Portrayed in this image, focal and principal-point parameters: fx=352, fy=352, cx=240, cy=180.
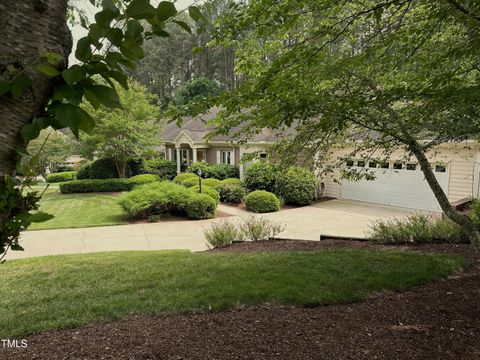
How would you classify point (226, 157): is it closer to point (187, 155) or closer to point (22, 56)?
point (187, 155)

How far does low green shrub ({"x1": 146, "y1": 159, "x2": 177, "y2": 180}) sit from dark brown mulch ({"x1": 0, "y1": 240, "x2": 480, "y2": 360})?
67.1 ft

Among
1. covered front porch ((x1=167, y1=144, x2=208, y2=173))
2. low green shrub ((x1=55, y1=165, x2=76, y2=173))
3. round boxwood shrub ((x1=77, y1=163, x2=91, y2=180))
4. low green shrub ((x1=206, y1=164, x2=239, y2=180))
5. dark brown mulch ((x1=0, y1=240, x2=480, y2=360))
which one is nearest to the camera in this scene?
dark brown mulch ((x1=0, y1=240, x2=480, y2=360))

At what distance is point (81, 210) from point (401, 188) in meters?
13.3

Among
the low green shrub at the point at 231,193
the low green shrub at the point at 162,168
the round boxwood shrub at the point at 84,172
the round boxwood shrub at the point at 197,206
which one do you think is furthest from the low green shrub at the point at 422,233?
the round boxwood shrub at the point at 84,172

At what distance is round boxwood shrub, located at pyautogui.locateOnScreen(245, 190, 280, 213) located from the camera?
14758 millimetres

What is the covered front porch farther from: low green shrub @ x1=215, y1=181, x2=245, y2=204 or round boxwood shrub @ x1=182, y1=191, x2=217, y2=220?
round boxwood shrub @ x1=182, y1=191, x2=217, y2=220

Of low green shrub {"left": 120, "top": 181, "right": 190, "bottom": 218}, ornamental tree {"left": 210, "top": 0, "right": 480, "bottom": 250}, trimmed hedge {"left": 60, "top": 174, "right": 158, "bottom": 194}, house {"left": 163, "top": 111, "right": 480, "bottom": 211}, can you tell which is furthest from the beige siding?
trimmed hedge {"left": 60, "top": 174, "right": 158, "bottom": 194}

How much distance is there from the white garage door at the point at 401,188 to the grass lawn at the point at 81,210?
376 inches

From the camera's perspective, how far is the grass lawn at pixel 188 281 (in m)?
4.09

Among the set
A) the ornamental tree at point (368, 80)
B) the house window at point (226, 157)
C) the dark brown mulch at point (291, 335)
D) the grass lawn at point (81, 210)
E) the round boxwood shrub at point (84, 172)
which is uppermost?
the ornamental tree at point (368, 80)

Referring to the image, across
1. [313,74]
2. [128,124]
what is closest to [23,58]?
[313,74]

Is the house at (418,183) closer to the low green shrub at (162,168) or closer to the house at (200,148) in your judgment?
the house at (200,148)

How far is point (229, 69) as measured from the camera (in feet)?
148

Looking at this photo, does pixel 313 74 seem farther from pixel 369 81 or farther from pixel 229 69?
pixel 229 69
